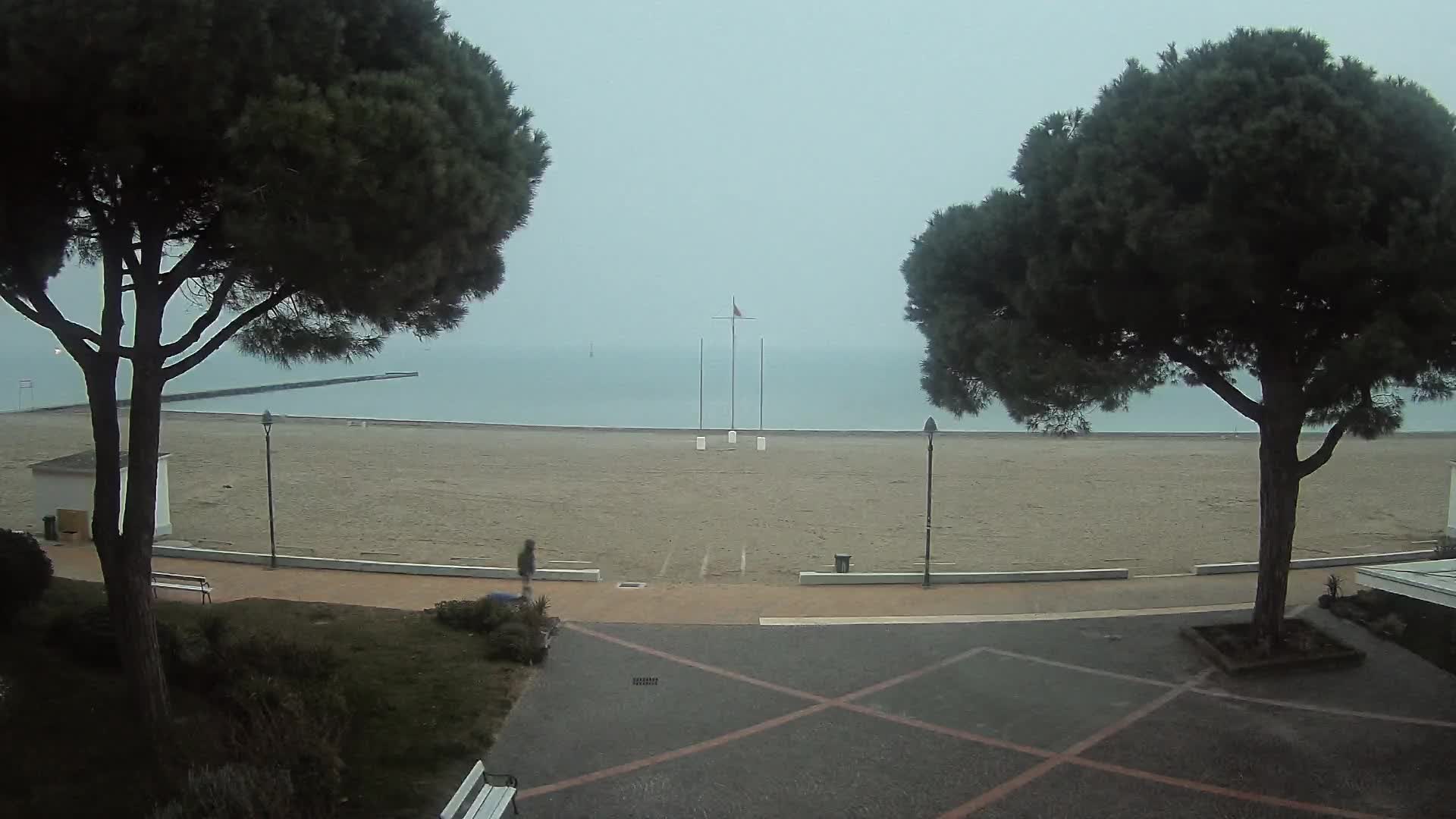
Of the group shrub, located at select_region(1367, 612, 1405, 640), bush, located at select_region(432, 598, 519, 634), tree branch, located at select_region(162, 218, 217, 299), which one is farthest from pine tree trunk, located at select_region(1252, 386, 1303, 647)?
tree branch, located at select_region(162, 218, 217, 299)

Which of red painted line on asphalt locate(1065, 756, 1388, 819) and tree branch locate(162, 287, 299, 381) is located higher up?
tree branch locate(162, 287, 299, 381)

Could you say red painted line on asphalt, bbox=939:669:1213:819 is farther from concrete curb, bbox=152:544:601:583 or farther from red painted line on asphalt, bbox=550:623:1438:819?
concrete curb, bbox=152:544:601:583

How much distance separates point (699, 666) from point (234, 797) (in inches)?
211

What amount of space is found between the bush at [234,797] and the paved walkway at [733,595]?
21.2 feet

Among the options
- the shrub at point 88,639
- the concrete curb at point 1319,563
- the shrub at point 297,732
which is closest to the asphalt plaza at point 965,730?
the shrub at point 297,732

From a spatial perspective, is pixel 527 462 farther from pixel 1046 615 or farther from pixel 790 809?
pixel 790 809

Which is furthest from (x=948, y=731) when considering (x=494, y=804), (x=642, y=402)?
(x=642, y=402)

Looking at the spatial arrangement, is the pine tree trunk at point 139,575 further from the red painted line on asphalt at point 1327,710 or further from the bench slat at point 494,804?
the red painted line on asphalt at point 1327,710

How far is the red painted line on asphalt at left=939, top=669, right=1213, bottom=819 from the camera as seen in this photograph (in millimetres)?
6672

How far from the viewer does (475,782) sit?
5973mm

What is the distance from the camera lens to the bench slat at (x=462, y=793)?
521 centimetres

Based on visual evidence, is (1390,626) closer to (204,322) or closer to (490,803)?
(490,803)

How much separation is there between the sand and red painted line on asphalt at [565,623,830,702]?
5218 millimetres

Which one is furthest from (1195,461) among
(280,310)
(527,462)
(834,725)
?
(280,310)
